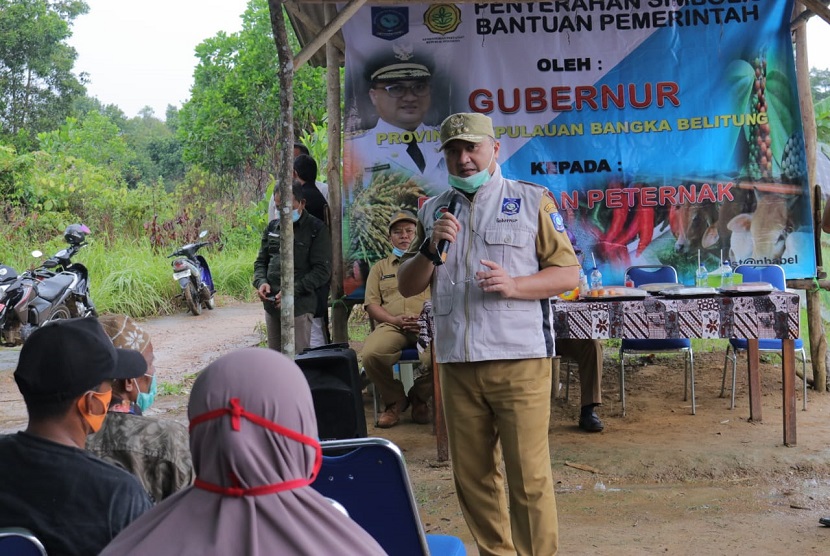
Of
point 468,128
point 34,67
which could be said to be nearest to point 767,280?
point 468,128

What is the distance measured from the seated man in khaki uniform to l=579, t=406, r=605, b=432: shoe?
1.14 m

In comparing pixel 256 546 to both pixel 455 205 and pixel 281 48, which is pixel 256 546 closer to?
pixel 455 205

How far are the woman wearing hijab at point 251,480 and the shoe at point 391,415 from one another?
5.51 meters

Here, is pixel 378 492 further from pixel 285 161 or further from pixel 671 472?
pixel 671 472

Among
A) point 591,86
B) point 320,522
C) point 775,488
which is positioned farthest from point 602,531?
point 591,86

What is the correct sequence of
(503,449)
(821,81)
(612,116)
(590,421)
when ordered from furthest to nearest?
1. (821,81)
2. (612,116)
3. (590,421)
4. (503,449)

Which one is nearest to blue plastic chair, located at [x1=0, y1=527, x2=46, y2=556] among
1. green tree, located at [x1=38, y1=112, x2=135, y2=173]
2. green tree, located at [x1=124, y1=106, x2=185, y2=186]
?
green tree, located at [x1=38, y1=112, x2=135, y2=173]

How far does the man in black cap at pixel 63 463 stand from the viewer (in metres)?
2.06

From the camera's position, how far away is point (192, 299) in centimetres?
1276

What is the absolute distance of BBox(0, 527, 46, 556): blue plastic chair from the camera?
1.93 meters

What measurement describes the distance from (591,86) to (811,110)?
1.74 meters

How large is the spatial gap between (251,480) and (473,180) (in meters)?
2.29

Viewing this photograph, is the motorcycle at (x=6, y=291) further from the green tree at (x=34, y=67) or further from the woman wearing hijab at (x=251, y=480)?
the green tree at (x=34, y=67)

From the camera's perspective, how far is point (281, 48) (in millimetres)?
4996
